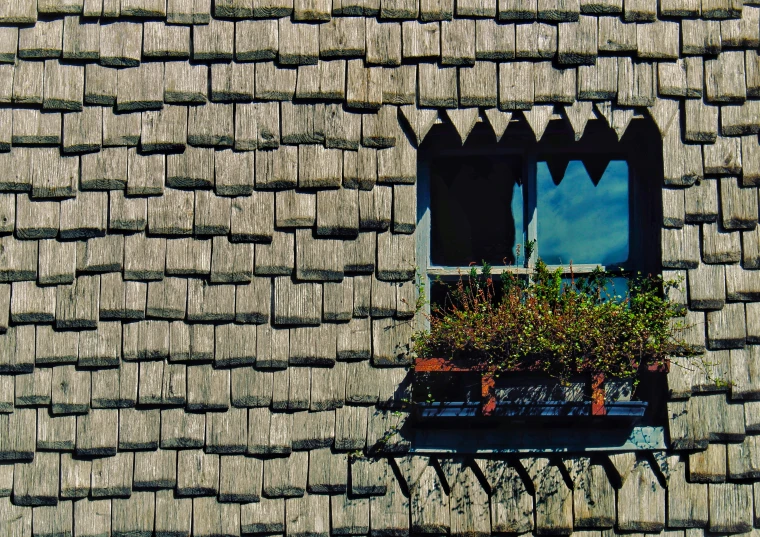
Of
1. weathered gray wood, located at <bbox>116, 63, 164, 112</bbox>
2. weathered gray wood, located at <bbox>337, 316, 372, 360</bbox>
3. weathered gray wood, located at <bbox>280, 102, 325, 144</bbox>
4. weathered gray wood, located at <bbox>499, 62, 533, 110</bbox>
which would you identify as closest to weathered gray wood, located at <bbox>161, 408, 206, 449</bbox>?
weathered gray wood, located at <bbox>337, 316, 372, 360</bbox>

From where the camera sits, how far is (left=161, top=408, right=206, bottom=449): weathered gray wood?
4.71 meters

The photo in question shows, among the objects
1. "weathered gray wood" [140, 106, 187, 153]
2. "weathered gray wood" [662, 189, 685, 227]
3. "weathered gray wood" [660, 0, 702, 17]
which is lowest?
"weathered gray wood" [662, 189, 685, 227]

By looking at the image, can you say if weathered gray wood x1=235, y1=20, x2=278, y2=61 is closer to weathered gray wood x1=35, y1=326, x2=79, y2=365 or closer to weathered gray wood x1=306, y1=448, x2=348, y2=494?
weathered gray wood x1=35, y1=326, x2=79, y2=365

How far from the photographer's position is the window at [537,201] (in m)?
5.06

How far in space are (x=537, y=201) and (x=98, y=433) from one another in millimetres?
2679

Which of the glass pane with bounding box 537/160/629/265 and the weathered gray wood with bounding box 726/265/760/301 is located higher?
the glass pane with bounding box 537/160/629/265

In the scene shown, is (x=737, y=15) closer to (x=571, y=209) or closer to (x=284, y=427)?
(x=571, y=209)

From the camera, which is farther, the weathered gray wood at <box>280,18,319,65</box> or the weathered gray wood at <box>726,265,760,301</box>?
the weathered gray wood at <box>280,18,319,65</box>

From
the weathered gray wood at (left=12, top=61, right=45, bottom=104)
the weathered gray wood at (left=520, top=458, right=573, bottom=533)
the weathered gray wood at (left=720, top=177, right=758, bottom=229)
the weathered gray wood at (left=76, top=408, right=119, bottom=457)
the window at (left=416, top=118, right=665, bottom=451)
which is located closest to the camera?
the weathered gray wood at (left=520, top=458, right=573, bottom=533)

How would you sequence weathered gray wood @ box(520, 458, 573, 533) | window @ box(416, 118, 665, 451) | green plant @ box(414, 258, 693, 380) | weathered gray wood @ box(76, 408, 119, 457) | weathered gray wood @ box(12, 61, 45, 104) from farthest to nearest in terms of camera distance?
window @ box(416, 118, 665, 451)
weathered gray wood @ box(12, 61, 45, 104)
weathered gray wood @ box(76, 408, 119, 457)
weathered gray wood @ box(520, 458, 573, 533)
green plant @ box(414, 258, 693, 380)

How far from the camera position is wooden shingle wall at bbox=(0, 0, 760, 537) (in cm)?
468

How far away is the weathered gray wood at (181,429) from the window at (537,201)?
141cm

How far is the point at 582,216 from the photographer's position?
5.16m

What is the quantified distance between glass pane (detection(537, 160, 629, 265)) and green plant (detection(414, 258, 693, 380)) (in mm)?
382
